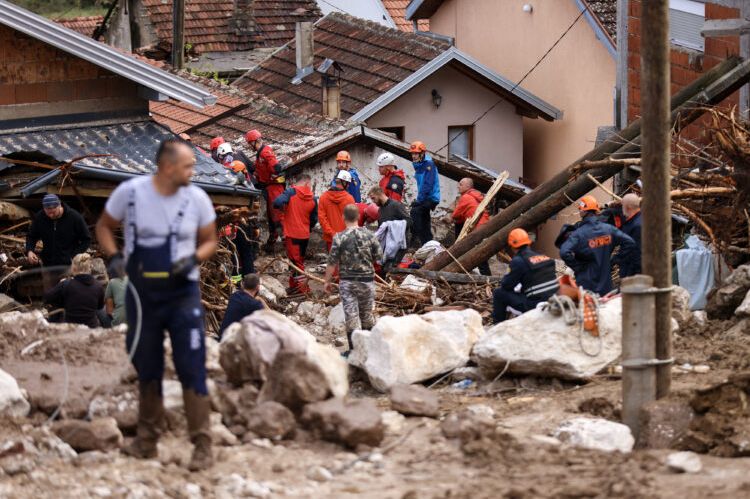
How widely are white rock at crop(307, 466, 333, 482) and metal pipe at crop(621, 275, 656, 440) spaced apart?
2463 mm

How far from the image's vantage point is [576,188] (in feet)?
56.9

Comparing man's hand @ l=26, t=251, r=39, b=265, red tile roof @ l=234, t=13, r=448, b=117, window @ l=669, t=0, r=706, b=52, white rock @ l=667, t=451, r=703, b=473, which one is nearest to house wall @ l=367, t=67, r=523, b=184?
red tile roof @ l=234, t=13, r=448, b=117

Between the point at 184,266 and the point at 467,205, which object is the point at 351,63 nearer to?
the point at 467,205

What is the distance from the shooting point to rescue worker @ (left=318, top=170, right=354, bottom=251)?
18047 mm

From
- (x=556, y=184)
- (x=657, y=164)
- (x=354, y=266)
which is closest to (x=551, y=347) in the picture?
(x=657, y=164)

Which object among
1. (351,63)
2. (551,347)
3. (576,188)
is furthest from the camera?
(351,63)

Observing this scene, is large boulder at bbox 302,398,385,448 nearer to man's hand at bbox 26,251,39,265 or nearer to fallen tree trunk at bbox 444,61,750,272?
man's hand at bbox 26,251,39,265

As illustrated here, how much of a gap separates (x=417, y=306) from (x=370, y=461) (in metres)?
8.48

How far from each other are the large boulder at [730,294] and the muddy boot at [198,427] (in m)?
7.23

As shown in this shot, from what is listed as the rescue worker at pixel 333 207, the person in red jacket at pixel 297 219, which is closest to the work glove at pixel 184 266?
the rescue worker at pixel 333 207

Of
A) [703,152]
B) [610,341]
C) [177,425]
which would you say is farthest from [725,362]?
[177,425]

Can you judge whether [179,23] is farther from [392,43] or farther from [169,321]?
[169,321]

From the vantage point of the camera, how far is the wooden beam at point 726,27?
648 inches

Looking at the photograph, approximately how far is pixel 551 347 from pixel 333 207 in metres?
7.60
